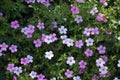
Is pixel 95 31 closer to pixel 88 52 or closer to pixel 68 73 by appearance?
pixel 88 52

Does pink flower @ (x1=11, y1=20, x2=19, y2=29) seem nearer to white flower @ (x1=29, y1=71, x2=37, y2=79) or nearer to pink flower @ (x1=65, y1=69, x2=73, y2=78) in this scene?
white flower @ (x1=29, y1=71, x2=37, y2=79)

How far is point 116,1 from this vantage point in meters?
4.05

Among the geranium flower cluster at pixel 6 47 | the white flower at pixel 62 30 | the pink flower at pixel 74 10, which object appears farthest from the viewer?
the pink flower at pixel 74 10

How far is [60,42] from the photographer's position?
3.69 metres

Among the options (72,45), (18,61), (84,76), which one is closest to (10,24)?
(18,61)

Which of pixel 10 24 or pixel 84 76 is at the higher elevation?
pixel 10 24

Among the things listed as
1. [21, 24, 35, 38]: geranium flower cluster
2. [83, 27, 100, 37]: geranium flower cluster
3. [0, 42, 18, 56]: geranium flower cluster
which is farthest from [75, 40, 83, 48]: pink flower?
[0, 42, 18, 56]: geranium flower cluster

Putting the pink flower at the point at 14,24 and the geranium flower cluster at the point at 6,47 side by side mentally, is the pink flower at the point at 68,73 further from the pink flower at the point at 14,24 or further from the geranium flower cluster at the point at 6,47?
the pink flower at the point at 14,24

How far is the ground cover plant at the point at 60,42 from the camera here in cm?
358

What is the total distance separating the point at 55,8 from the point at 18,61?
72 cm

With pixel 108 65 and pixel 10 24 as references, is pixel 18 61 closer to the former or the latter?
pixel 10 24

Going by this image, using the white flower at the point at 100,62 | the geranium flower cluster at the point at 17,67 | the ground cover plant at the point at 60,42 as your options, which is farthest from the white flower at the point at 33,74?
the white flower at the point at 100,62

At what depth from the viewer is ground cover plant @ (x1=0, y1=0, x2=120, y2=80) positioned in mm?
3582

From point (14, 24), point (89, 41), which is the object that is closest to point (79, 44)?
point (89, 41)
